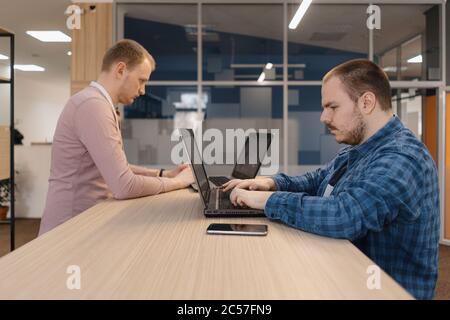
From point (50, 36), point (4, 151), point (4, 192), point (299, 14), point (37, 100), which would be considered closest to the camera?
point (4, 151)

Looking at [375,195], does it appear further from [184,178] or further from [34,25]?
[34,25]

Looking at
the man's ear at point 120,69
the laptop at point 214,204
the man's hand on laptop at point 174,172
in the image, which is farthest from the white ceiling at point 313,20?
the laptop at point 214,204

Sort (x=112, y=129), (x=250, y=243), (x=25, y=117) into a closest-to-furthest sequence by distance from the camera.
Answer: (x=250, y=243)
(x=112, y=129)
(x=25, y=117)

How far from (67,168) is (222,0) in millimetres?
4283

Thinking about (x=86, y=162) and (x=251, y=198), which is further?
(x=86, y=162)

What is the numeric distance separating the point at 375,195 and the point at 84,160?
115cm

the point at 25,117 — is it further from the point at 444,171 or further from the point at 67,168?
the point at 67,168

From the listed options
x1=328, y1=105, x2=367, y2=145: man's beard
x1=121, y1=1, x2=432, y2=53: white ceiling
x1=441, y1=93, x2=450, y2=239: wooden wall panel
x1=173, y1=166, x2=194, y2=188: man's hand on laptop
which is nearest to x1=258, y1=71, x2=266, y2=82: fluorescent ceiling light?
x1=121, y1=1, x2=432, y2=53: white ceiling

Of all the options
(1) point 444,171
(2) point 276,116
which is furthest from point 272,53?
(1) point 444,171

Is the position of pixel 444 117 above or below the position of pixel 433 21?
below

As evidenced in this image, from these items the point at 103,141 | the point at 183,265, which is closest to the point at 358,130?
the point at 183,265

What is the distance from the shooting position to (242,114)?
18.4ft

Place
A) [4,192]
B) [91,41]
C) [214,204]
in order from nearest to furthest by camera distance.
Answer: [214,204] → [91,41] → [4,192]

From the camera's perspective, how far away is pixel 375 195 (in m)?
1.17
